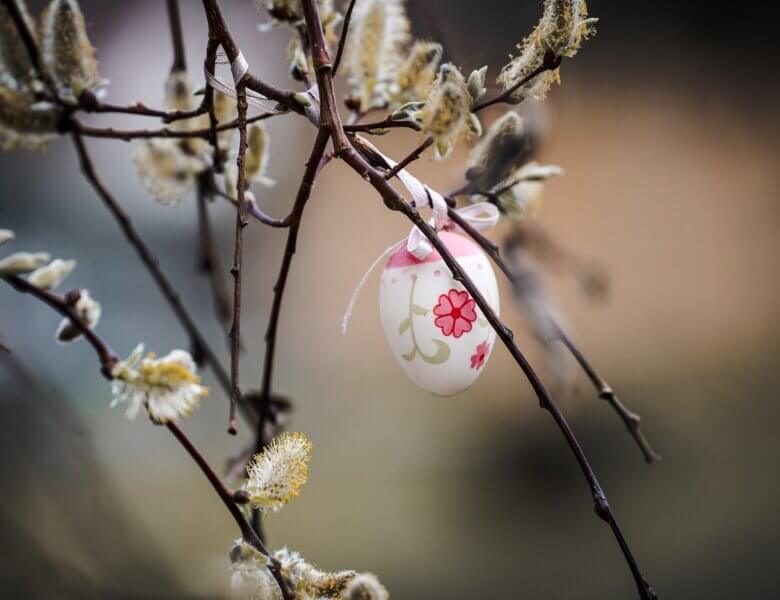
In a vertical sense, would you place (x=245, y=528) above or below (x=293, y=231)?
below

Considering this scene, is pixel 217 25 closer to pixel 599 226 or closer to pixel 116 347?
pixel 116 347

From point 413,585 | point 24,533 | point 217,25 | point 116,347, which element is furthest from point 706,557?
point 217,25

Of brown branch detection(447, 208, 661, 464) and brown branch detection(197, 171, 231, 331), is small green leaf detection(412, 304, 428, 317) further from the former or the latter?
brown branch detection(197, 171, 231, 331)

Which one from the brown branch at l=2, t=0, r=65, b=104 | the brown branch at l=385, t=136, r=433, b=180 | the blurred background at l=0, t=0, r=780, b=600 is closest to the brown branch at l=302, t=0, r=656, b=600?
the brown branch at l=385, t=136, r=433, b=180

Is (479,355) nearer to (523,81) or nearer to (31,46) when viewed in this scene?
(523,81)

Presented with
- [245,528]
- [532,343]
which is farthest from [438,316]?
[532,343]

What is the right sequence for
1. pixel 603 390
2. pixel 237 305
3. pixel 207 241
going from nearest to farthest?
pixel 237 305, pixel 603 390, pixel 207 241
